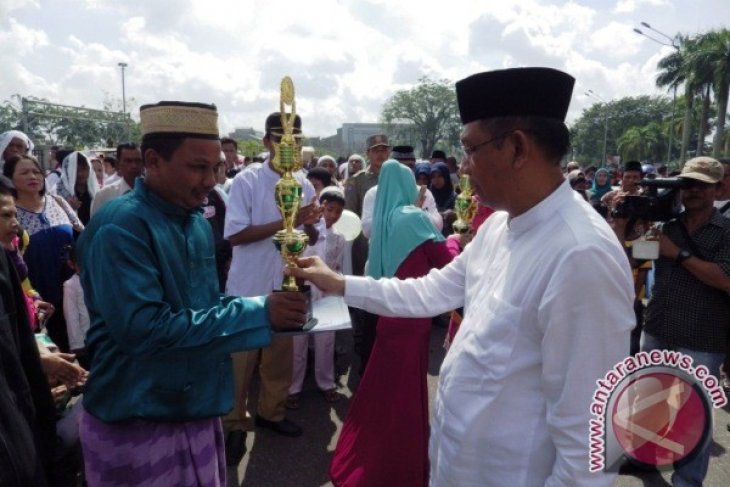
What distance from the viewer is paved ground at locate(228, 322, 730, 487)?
3.51 m

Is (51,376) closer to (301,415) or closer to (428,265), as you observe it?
(428,265)

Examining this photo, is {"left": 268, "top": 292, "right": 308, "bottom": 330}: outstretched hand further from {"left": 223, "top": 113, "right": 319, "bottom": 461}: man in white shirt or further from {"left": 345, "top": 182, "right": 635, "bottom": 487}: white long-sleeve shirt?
{"left": 223, "top": 113, "right": 319, "bottom": 461}: man in white shirt

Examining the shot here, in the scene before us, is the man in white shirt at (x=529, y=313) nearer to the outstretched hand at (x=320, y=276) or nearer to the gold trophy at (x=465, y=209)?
the outstretched hand at (x=320, y=276)

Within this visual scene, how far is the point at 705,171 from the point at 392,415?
249 centimetres

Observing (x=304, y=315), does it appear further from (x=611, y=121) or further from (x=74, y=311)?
(x=611, y=121)

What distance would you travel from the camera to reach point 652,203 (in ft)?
9.71

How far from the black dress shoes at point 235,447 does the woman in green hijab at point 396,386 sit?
0.80m

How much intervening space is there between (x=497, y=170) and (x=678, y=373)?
124 cm

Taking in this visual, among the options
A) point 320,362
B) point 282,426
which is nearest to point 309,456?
point 282,426

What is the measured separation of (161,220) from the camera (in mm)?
1816

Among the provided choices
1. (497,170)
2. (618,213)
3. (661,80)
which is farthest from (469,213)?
(661,80)

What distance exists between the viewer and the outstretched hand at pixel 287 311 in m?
1.78

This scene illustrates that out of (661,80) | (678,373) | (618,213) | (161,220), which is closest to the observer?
(161,220)

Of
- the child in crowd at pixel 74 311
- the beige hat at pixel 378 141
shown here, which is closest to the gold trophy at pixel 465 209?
the child in crowd at pixel 74 311
